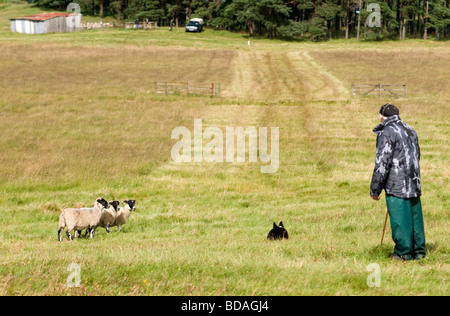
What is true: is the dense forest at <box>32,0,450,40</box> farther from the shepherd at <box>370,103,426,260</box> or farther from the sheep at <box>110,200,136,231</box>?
the shepherd at <box>370,103,426,260</box>

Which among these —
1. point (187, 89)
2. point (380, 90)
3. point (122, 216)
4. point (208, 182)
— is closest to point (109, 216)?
point (122, 216)

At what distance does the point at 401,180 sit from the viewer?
332 inches

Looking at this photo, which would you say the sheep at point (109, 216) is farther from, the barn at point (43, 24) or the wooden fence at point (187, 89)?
the barn at point (43, 24)

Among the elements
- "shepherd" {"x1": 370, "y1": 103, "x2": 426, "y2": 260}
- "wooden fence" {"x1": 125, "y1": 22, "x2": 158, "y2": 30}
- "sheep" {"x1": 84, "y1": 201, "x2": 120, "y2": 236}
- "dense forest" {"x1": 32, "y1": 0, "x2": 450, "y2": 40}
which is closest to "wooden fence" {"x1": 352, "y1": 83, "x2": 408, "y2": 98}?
"sheep" {"x1": 84, "y1": 201, "x2": 120, "y2": 236}

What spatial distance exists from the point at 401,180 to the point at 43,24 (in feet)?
363

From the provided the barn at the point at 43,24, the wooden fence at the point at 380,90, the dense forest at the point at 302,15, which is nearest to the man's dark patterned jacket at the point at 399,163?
the wooden fence at the point at 380,90

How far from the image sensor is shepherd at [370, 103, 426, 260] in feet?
27.7

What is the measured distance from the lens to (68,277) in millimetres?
6977

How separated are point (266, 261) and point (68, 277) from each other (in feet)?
10.4

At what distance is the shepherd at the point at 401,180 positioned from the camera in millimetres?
8445
